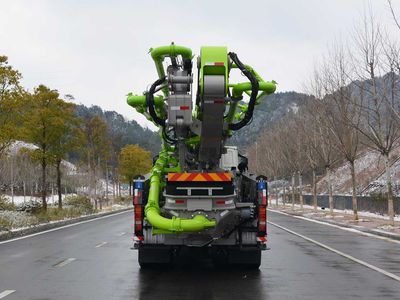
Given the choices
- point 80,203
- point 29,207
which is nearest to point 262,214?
point 29,207

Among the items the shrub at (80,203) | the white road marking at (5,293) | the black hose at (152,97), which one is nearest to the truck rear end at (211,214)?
the black hose at (152,97)

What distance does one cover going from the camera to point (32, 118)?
102ft

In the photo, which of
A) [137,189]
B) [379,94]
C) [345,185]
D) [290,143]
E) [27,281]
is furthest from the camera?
[345,185]

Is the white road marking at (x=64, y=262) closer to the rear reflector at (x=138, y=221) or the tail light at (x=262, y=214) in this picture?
the rear reflector at (x=138, y=221)

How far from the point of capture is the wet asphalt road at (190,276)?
903 centimetres

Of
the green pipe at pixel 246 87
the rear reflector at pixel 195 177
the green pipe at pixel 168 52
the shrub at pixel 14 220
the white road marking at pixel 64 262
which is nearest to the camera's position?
the green pipe at pixel 246 87

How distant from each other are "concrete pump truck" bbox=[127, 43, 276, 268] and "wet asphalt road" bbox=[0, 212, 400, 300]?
2.18 feet

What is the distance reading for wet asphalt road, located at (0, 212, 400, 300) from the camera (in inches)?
356

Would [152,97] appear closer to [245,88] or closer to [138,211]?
[245,88]

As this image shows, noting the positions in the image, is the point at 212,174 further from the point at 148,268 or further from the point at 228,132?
the point at 148,268

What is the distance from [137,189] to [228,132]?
193 centimetres

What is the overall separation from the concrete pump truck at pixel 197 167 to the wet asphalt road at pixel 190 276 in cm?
67

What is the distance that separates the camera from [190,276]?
10906 millimetres

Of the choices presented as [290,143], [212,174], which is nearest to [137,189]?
[212,174]
